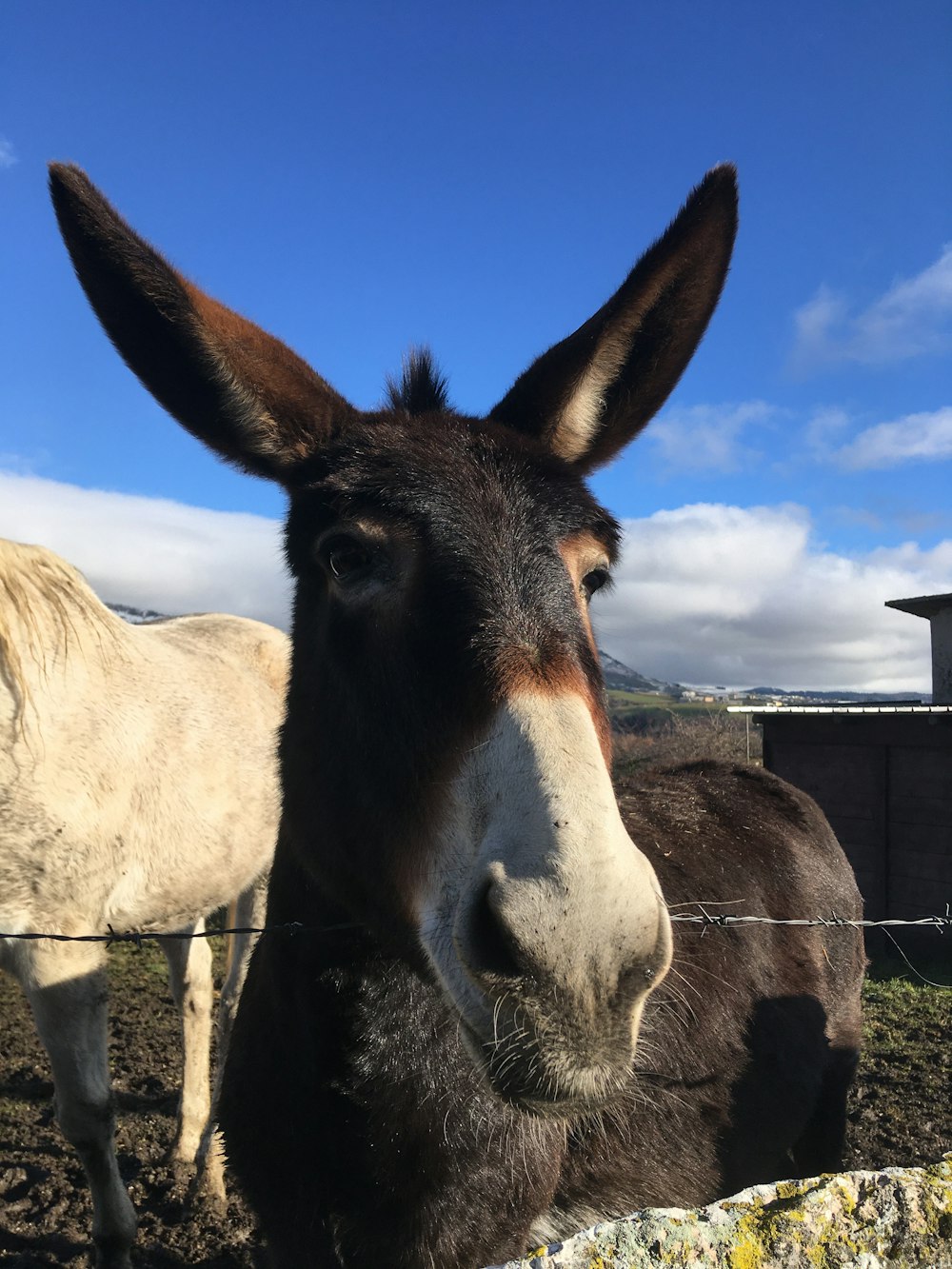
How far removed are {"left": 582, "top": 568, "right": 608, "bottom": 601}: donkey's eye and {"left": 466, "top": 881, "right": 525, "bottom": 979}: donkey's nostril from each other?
3.45 feet

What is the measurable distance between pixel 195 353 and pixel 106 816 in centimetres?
256

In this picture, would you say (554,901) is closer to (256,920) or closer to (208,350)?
(208,350)

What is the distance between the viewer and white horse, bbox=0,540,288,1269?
3498mm

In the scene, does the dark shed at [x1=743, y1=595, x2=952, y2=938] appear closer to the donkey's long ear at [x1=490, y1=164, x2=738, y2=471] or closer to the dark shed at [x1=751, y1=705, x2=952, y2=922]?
the dark shed at [x1=751, y1=705, x2=952, y2=922]

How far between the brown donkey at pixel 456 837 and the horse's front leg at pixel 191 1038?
268 cm

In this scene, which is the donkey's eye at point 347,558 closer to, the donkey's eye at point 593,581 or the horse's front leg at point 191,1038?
the donkey's eye at point 593,581

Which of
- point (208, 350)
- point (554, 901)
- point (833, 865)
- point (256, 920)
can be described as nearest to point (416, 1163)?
point (554, 901)

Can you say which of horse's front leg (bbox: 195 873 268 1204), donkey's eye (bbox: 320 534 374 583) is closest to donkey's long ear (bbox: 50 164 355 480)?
donkey's eye (bbox: 320 534 374 583)

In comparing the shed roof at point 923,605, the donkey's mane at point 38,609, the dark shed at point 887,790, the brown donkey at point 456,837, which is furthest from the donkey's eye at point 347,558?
the shed roof at point 923,605

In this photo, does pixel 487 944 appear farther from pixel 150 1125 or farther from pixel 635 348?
pixel 150 1125

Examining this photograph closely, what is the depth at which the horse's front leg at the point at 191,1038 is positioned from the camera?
4.68m

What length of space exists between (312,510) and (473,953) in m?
1.21

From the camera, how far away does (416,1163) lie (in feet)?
6.44

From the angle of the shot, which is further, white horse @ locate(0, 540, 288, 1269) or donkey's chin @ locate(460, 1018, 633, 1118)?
white horse @ locate(0, 540, 288, 1269)
